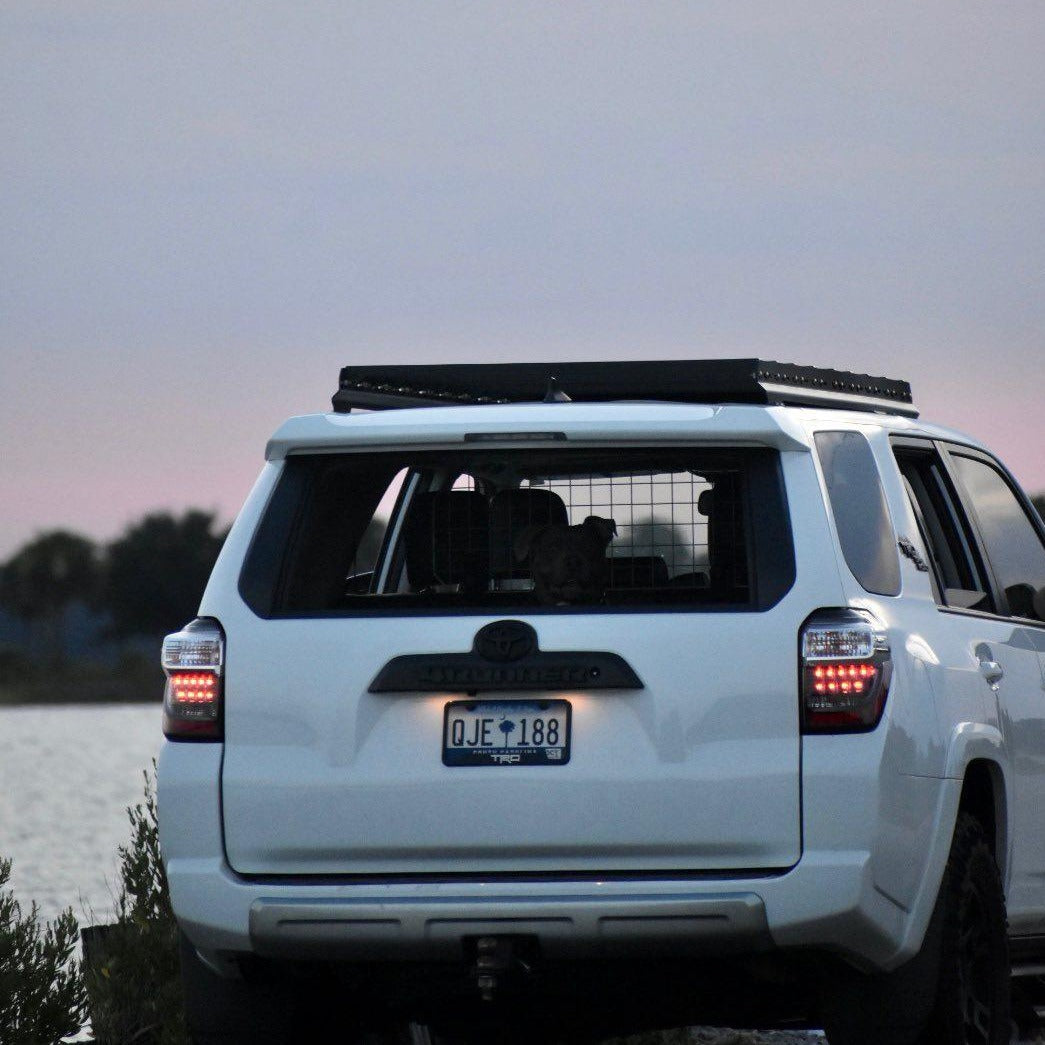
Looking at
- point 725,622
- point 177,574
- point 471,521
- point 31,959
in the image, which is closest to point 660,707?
point 725,622

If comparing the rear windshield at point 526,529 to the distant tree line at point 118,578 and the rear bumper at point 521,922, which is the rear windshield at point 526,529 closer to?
the rear bumper at point 521,922

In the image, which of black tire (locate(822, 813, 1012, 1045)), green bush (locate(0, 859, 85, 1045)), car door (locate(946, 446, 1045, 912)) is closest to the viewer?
black tire (locate(822, 813, 1012, 1045))

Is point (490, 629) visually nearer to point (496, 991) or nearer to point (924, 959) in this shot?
point (496, 991)

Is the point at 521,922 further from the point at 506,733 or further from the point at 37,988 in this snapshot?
the point at 37,988

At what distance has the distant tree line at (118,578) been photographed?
128 meters

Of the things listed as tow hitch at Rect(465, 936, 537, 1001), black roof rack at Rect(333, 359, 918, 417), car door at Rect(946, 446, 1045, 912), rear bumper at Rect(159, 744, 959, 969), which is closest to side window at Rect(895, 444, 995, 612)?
car door at Rect(946, 446, 1045, 912)

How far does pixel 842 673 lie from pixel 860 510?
60cm

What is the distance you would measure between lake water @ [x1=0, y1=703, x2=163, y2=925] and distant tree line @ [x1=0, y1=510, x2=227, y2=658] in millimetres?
6265

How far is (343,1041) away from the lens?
6.63m

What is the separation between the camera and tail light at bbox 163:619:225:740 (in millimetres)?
5953

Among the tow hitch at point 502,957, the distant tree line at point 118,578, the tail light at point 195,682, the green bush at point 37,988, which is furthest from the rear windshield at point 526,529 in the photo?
the distant tree line at point 118,578

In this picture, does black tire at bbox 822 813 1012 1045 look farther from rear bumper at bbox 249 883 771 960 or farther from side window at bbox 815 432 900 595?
side window at bbox 815 432 900 595

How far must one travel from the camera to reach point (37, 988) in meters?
9.18

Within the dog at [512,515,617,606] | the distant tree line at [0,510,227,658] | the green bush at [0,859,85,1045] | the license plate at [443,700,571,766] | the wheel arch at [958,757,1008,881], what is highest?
the distant tree line at [0,510,227,658]
